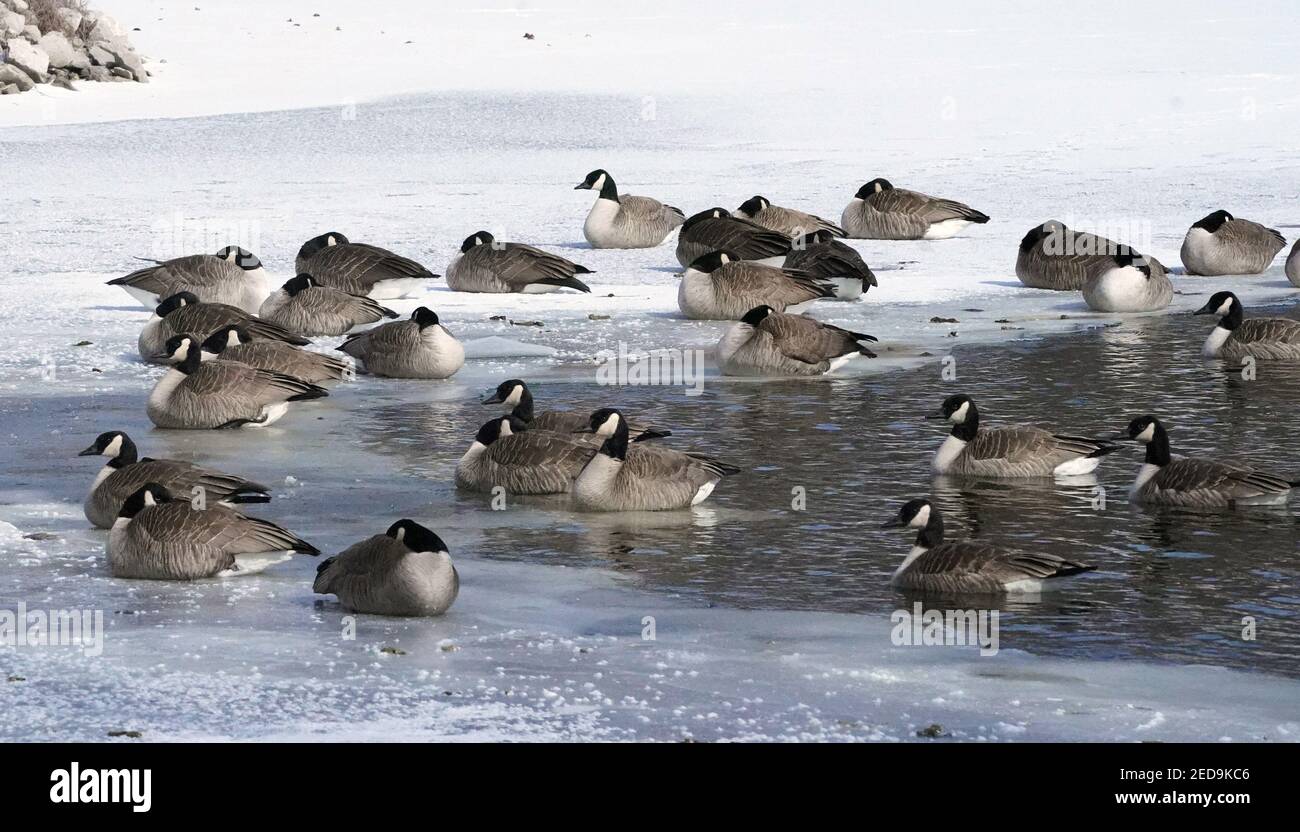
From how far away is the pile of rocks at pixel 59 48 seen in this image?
115ft

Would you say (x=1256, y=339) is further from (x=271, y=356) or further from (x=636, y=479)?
(x=271, y=356)

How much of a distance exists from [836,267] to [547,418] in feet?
22.7

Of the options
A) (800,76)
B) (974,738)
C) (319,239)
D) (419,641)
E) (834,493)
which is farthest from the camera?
(800,76)

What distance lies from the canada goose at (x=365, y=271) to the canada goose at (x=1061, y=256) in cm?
577

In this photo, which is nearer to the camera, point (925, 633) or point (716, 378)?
point (925, 633)

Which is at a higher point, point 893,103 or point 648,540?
point 893,103

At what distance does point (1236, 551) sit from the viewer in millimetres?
8906

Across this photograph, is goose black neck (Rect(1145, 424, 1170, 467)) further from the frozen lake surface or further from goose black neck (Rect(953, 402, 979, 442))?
goose black neck (Rect(953, 402, 979, 442))

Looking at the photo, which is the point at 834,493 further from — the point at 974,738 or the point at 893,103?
the point at 893,103

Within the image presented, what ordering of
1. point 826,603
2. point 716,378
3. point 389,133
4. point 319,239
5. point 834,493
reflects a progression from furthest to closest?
1. point 389,133
2. point 319,239
3. point 716,378
4. point 834,493
5. point 826,603

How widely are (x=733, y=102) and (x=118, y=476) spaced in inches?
986

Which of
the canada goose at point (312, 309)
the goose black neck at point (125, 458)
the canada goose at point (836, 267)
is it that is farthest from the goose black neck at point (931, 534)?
the canada goose at point (836, 267)

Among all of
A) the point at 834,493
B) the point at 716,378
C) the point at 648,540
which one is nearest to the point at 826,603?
the point at 648,540

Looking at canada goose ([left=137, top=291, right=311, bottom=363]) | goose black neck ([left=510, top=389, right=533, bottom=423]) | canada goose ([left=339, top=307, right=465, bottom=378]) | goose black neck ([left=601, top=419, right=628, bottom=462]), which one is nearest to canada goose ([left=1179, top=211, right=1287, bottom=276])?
canada goose ([left=339, top=307, right=465, bottom=378])
